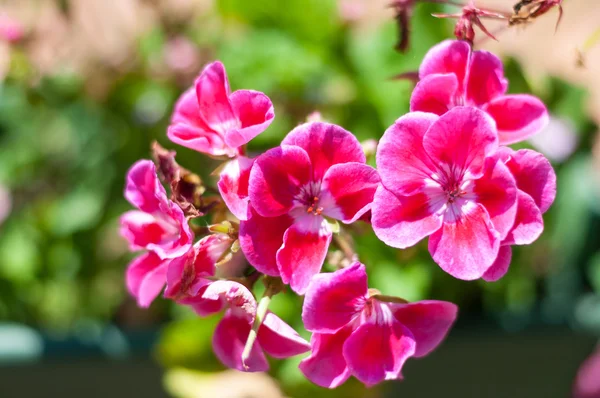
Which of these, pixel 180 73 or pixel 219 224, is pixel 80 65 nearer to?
pixel 180 73

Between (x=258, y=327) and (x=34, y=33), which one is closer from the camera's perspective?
(x=258, y=327)

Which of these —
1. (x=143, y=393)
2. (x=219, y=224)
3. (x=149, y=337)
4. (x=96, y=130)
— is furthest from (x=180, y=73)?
(x=219, y=224)

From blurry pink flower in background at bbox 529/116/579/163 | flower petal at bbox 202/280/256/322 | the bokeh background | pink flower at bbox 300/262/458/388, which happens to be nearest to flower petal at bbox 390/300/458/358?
pink flower at bbox 300/262/458/388

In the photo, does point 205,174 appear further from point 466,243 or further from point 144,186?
point 466,243

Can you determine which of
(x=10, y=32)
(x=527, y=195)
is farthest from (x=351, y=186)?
(x=10, y=32)

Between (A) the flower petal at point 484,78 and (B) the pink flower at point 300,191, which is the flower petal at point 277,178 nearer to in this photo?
(B) the pink flower at point 300,191

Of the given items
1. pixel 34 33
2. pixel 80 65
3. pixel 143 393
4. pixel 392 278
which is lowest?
pixel 143 393
